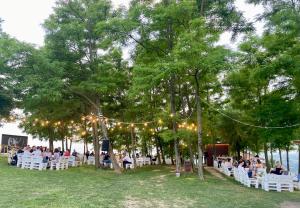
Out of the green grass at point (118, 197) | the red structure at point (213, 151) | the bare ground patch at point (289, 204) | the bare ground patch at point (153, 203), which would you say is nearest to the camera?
the green grass at point (118, 197)

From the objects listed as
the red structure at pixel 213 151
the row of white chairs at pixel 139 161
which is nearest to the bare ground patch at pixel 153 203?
the row of white chairs at pixel 139 161

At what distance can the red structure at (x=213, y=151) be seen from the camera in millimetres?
33312

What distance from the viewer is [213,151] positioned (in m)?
33.2

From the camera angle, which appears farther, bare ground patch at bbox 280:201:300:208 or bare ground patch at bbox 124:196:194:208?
bare ground patch at bbox 280:201:300:208

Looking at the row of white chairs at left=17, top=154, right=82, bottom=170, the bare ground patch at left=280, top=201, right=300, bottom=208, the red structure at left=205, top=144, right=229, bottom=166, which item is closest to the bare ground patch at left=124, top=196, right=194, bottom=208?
the bare ground patch at left=280, top=201, right=300, bottom=208

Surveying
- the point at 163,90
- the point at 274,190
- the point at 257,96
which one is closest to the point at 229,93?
the point at 257,96

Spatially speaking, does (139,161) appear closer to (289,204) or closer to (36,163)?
(36,163)

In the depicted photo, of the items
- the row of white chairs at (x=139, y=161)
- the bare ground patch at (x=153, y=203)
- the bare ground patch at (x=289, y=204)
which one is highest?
the row of white chairs at (x=139, y=161)

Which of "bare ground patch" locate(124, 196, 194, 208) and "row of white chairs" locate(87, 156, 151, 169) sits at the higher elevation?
"row of white chairs" locate(87, 156, 151, 169)

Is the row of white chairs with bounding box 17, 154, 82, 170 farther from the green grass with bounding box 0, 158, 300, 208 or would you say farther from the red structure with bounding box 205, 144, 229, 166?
the red structure with bounding box 205, 144, 229, 166

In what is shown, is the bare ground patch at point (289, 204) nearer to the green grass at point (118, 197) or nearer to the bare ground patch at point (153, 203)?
the green grass at point (118, 197)

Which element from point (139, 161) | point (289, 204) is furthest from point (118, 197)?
point (139, 161)

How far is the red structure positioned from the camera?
33.3m

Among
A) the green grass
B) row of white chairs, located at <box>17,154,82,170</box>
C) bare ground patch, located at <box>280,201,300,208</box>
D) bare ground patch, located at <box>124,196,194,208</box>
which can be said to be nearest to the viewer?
the green grass
